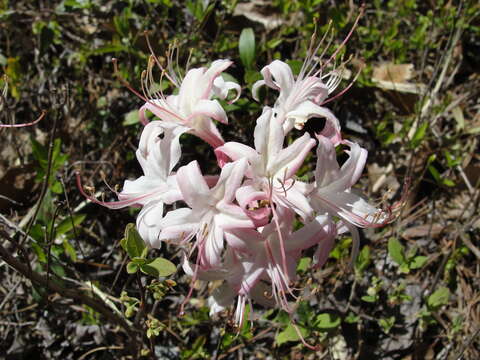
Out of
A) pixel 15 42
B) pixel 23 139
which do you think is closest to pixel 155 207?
pixel 23 139

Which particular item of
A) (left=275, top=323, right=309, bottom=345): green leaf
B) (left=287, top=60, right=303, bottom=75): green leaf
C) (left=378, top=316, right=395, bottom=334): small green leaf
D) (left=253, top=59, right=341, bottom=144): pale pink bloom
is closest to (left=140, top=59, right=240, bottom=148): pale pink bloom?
(left=253, top=59, right=341, bottom=144): pale pink bloom

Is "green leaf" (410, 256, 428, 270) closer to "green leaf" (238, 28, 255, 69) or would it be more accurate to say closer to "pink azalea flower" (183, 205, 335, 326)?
"pink azalea flower" (183, 205, 335, 326)

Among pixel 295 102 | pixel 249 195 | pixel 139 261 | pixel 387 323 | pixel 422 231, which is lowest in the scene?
pixel 387 323

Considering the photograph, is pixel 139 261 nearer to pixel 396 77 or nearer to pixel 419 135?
pixel 419 135

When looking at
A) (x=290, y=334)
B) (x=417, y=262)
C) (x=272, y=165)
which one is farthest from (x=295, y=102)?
(x=417, y=262)

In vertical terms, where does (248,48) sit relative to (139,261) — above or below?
above

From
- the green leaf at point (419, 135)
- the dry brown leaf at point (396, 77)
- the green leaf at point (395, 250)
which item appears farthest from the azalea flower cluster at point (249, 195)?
the dry brown leaf at point (396, 77)

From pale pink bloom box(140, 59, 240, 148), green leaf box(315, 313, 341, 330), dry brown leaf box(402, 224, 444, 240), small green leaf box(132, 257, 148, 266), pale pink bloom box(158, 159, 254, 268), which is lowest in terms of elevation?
dry brown leaf box(402, 224, 444, 240)

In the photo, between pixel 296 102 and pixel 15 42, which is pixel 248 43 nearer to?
pixel 296 102
